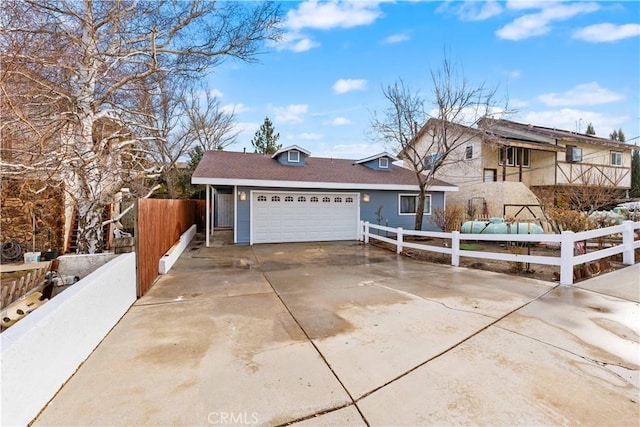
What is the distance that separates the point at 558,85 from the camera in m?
13.2

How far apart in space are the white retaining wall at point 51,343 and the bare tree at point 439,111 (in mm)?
10785

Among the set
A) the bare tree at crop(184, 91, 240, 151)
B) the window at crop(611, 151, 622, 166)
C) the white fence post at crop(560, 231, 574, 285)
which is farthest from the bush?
the bare tree at crop(184, 91, 240, 151)

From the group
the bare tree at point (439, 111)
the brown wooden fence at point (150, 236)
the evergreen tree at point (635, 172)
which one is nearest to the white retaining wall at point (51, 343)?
the brown wooden fence at point (150, 236)

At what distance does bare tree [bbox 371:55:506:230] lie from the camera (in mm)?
12000

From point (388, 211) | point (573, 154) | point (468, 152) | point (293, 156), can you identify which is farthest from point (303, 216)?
point (573, 154)

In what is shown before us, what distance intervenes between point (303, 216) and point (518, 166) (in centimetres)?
1477

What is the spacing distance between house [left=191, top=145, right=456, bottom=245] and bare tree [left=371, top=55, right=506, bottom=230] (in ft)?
5.38

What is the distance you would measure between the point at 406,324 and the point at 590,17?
12408mm

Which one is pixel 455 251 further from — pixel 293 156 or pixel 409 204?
pixel 293 156

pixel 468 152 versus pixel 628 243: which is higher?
pixel 468 152

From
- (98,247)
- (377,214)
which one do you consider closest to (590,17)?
(377,214)

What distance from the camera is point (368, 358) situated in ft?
9.89

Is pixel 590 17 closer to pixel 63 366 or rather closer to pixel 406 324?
pixel 406 324

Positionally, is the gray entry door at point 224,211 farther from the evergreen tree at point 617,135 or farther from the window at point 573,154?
the evergreen tree at point 617,135
